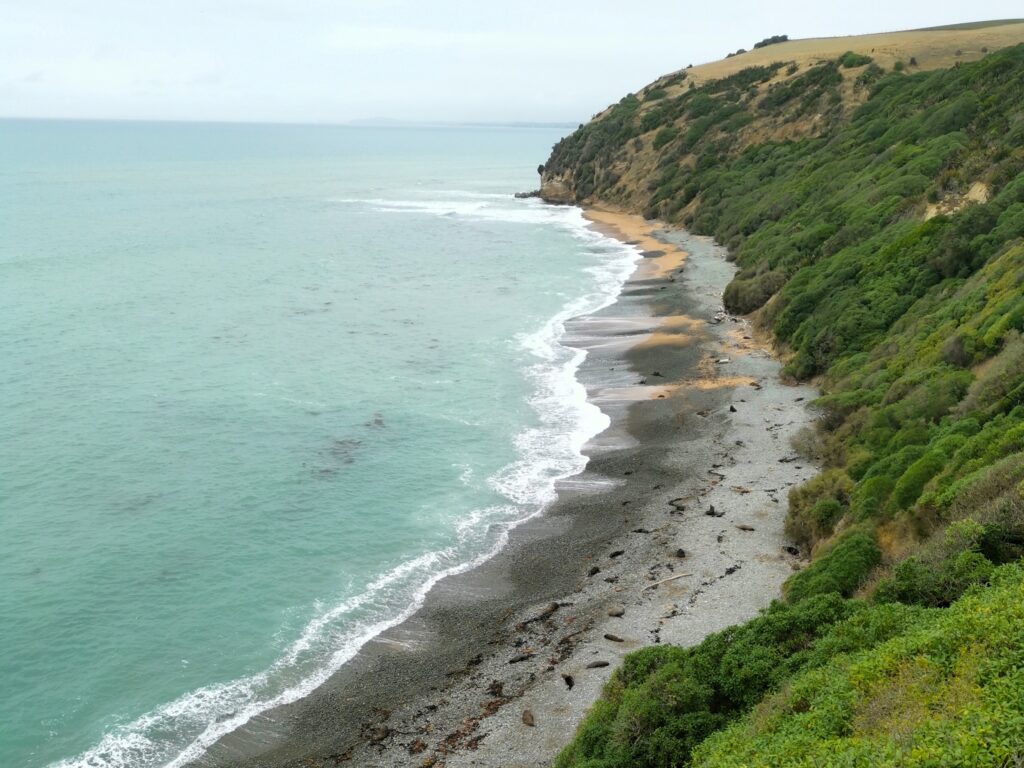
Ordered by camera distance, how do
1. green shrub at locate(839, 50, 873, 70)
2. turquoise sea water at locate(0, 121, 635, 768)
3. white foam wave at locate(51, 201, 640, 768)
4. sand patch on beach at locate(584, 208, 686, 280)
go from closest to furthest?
white foam wave at locate(51, 201, 640, 768)
turquoise sea water at locate(0, 121, 635, 768)
sand patch on beach at locate(584, 208, 686, 280)
green shrub at locate(839, 50, 873, 70)

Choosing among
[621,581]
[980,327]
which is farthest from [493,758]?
[980,327]

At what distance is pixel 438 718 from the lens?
64.2 ft

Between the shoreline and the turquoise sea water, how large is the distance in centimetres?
Result: 120

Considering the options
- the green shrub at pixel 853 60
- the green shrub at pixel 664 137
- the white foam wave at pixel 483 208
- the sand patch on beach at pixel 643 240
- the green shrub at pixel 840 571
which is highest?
the green shrub at pixel 853 60

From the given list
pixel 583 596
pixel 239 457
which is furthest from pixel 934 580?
pixel 239 457

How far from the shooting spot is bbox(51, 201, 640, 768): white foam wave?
19.5 meters

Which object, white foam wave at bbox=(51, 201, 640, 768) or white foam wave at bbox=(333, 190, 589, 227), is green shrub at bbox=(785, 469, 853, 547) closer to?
white foam wave at bbox=(51, 201, 640, 768)

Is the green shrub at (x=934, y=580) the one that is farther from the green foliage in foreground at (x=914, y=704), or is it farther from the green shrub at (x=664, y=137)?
the green shrub at (x=664, y=137)

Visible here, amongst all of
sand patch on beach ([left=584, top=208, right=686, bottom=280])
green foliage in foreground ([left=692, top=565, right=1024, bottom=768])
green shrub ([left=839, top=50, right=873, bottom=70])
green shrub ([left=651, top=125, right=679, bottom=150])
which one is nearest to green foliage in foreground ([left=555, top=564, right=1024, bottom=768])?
green foliage in foreground ([left=692, top=565, right=1024, bottom=768])

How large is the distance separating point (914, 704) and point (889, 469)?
13.1 m

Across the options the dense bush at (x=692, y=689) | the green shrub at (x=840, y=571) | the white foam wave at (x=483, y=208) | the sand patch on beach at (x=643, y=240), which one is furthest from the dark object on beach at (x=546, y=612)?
the white foam wave at (x=483, y=208)

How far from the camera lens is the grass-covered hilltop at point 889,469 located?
12.6 meters

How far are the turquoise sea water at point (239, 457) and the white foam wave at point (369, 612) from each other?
2.7 inches

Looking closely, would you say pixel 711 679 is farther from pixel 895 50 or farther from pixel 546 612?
pixel 895 50
